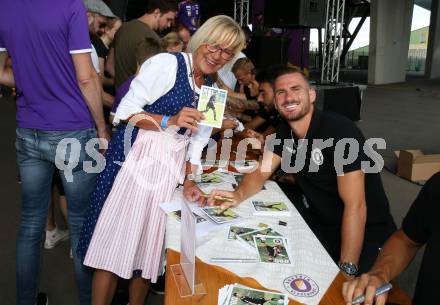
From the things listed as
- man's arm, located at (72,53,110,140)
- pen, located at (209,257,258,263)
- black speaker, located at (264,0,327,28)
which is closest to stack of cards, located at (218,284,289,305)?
pen, located at (209,257,258,263)

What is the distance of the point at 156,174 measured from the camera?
1656mm

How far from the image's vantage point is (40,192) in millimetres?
1744

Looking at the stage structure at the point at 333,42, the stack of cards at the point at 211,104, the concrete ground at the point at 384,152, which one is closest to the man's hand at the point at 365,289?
the stack of cards at the point at 211,104

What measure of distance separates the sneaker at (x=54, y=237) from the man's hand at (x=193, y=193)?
1555mm

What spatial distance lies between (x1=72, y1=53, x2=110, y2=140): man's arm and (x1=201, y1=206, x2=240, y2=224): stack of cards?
0.62 meters

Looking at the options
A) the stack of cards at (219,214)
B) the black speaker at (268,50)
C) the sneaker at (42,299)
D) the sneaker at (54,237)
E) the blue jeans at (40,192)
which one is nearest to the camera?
the stack of cards at (219,214)

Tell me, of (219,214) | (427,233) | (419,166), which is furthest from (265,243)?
(419,166)

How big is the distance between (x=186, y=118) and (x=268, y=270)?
69 centimetres

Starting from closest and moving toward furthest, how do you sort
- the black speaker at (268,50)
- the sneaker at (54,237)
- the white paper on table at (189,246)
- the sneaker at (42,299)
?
the white paper on table at (189,246) → the sneaker at (42,299) → the sneaker at (54,237) → the black speaker at (268,50)

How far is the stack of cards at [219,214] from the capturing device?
1546 millimetres

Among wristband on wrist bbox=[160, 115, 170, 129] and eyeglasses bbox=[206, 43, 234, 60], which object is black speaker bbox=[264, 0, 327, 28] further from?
wristband on wrist bbox=[160, 115, 170, 129]

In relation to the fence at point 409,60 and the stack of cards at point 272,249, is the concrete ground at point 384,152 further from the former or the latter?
the fence at point 409,60

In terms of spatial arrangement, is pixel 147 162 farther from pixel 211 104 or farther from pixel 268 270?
pixel 268 270

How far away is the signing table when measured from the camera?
1112 millimetres
